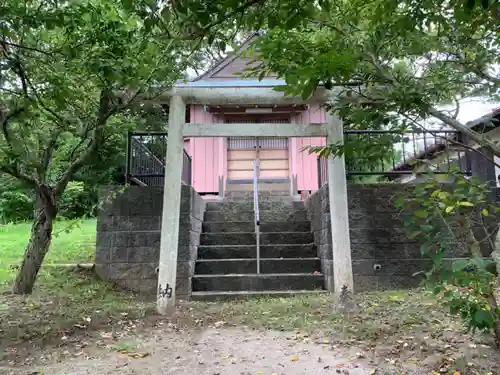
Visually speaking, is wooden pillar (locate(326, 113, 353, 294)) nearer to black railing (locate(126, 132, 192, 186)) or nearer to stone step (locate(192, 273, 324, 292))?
stone step (locate(192, 273, 324, 292))

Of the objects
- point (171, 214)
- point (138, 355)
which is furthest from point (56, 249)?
point (138, 355)

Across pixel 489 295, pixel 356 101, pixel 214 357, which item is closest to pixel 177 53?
pixel 356 101

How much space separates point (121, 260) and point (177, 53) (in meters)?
2.82

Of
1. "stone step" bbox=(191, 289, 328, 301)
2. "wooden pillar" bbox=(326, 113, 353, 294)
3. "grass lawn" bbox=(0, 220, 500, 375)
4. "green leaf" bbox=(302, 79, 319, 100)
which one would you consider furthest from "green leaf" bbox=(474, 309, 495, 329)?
"stone step" bbox=(191, 289, 328, 301)

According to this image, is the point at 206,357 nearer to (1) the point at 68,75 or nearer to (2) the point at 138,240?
(2) the point at 138,240

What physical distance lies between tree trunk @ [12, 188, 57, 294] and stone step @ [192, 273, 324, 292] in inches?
74.4

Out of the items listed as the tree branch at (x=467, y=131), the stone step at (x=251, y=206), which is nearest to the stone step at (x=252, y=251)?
Result: the stone step at (x=251, y=206)

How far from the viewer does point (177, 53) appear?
4.00 m

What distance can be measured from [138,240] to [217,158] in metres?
3.59

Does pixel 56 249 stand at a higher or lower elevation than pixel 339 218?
lower

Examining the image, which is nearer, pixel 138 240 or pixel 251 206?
pixel 138 240

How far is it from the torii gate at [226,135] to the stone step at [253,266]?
1016mm

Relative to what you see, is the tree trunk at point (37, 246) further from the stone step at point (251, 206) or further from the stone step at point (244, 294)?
the stone step at point (251, 206)

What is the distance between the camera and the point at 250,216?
6.54 m
